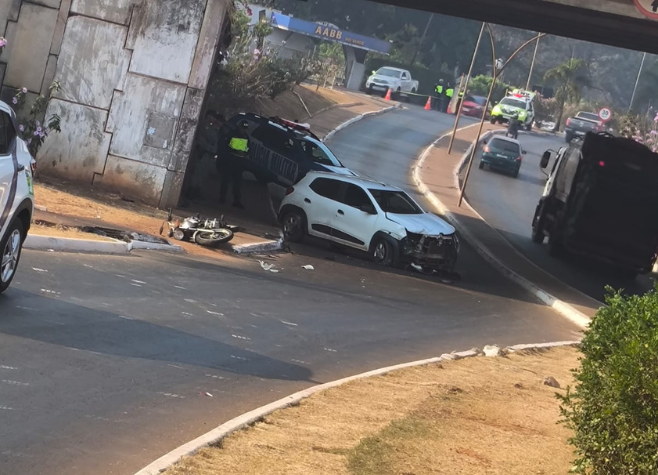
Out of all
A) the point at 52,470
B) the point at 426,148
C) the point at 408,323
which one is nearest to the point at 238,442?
the point at 52,470

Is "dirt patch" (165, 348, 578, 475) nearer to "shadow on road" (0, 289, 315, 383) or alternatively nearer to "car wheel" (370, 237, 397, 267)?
"shadow on road" (0, 289, 315, 383)

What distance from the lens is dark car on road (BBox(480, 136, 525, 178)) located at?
167ft

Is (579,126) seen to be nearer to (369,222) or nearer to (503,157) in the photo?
(503,157)

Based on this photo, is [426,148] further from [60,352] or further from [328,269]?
[60,352]

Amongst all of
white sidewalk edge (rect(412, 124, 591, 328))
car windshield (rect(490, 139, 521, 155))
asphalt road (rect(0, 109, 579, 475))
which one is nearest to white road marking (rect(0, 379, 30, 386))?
asphalt road (rect(0, 109, 579, 475))

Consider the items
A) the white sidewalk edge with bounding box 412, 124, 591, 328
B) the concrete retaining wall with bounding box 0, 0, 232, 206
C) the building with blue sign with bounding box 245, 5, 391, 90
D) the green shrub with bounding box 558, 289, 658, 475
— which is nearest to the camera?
the green shrub with bounding box 558, 289, 658, 475

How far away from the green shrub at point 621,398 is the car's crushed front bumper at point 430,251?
44.6 feet

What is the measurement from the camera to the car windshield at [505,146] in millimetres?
51031

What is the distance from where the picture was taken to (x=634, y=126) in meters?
52.5

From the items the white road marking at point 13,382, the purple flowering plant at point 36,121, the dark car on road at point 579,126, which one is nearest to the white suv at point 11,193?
the white road marking at point 13,382

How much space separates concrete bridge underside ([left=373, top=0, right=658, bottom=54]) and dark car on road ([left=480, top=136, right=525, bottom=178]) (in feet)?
66.9

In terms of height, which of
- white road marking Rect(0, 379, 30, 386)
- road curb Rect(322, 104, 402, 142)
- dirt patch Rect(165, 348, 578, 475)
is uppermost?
road curb Rect(322, 104, 402, 142)

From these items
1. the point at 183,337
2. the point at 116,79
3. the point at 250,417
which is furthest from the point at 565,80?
the point at 250,417

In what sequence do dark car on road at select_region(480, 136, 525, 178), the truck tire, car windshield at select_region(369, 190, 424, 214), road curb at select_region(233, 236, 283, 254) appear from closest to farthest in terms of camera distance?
road curb at select_region(233, 236, 283, 254) < car windshield at select_region(369, 190, 424, 214) < the truck tire < dark car on road at select_region(480, 136, 525, 178)
